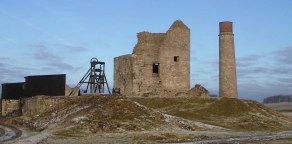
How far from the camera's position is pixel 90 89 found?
4844cm

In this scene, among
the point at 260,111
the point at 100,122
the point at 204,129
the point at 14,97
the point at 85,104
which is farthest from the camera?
the point at 14,97

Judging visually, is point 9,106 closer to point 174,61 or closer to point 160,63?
point 160,63

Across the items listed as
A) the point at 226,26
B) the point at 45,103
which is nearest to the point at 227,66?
the point at 226,26

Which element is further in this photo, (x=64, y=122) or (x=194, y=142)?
(x=64, y=122)

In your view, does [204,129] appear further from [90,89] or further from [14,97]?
[14,97]

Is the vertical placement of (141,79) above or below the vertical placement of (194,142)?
above

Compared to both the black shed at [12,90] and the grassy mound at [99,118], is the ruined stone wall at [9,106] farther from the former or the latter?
the grassy mound at [99,118]

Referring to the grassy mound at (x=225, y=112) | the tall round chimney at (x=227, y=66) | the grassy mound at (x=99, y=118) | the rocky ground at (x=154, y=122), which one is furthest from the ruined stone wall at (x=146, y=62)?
the grassy mound at (x=99, y=118)

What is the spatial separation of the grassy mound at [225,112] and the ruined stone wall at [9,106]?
502 inches

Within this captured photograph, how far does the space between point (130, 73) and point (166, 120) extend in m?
16.4

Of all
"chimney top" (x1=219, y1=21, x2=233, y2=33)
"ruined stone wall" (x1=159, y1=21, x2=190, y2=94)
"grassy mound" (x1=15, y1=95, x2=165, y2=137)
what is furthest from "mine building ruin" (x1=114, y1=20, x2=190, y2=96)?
"grassy mound" (x1=15, y1=95, x2=165, y2=137)

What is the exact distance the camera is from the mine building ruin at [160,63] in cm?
4988

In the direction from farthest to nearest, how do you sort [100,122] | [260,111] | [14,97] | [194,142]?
[14,97], [260,111], [100,122], [194,142]

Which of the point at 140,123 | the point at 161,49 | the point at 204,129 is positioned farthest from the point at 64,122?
the point at 161,49
